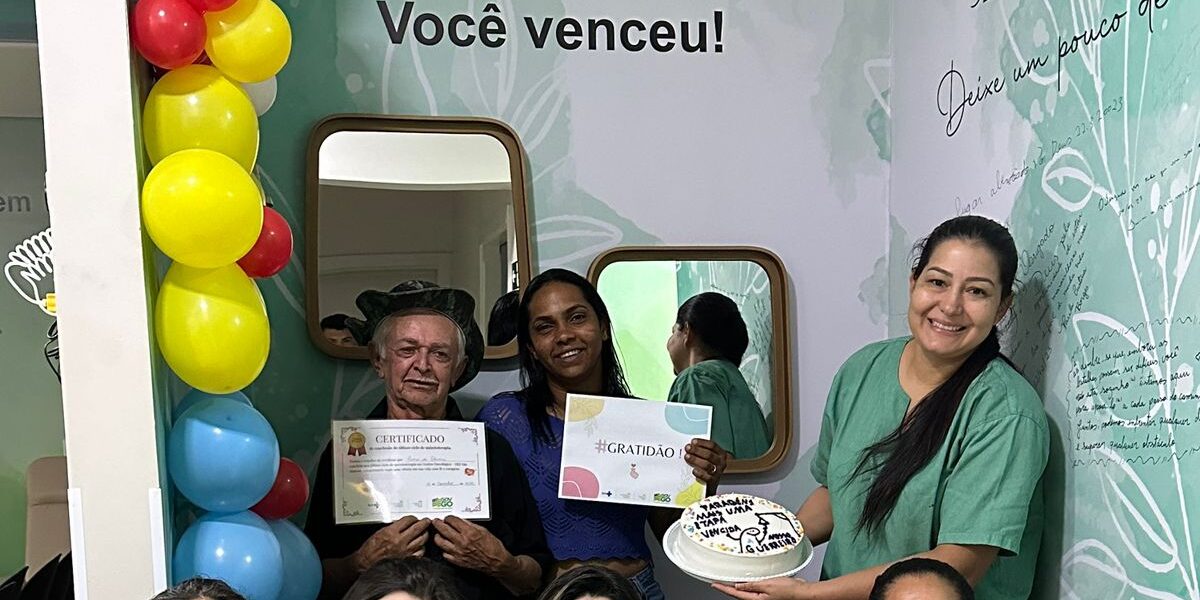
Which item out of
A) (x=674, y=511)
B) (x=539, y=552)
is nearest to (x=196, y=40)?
(x=539, y=552)

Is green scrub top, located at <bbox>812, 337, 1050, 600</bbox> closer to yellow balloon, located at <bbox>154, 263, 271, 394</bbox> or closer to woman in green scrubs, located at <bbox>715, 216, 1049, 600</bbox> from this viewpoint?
woman in green scrubs, located at <bbox>715, 216, 1049, 600</bbox>

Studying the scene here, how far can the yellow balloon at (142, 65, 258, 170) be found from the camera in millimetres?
1958

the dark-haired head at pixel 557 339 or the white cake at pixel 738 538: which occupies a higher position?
the dark-haired head at pixel 557 339

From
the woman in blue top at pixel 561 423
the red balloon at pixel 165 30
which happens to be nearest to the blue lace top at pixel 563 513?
the woman in blue top at pixel 561 423

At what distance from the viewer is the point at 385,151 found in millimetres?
2746

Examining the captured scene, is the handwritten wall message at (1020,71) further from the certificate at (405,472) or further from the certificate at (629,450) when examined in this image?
the certificate at (405,472)

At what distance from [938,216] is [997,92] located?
0.38 m

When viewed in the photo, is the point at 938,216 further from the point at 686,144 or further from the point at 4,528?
the point at 4,528

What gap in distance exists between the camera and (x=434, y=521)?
91.8 inches

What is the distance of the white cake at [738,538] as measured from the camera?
2117 mm

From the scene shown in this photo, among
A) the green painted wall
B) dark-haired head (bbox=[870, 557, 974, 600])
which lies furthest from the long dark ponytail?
the green painted wall

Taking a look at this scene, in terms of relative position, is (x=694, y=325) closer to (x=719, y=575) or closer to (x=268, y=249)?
(x=719, y=575)

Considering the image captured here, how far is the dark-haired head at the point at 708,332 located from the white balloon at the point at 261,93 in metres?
1.13

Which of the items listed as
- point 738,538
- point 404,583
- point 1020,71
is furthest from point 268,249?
point 1020,71
